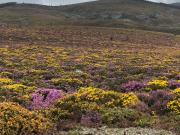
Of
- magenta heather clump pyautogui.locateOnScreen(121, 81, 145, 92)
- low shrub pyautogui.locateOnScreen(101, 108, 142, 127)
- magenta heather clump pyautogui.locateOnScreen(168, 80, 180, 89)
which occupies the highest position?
low shrub pyautogui.locateOnScreen(101, 108, 142, 127)

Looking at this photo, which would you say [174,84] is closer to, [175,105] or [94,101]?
[175,105]

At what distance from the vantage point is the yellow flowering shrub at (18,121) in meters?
17.2

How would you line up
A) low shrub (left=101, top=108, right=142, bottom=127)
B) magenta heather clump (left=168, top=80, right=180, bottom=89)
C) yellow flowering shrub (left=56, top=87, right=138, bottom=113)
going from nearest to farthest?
low shrub (left=101, top=108, right=142, bottom=127) → yellow flowering shrub (left=56, top=87, right=138, bottom=113) → magenta heather clump (left=168, top=80, right=180, bottom=89)

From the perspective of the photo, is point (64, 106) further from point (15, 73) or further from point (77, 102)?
point (15, 73)

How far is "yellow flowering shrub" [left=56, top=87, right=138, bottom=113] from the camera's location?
22.0 m

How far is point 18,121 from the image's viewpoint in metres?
17.8

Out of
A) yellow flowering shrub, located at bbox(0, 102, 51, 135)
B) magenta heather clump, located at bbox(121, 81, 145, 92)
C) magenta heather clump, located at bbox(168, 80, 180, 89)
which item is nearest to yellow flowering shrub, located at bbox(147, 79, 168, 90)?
magenta heather clump, located at bbox(168, 80, 180, 89)

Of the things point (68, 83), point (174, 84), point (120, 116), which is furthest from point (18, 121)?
point (174, 84)

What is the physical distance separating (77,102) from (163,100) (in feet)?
16.1

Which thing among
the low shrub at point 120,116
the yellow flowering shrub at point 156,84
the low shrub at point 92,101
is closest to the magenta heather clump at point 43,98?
the low shrub at point 92,101

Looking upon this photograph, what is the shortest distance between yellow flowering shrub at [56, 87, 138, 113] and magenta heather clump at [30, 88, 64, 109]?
35.7 inches

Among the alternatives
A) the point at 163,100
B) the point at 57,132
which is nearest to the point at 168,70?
the point at 163,100

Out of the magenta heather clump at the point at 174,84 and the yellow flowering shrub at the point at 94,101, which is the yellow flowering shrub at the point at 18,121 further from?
the magenta heather clump at the point at 174,84

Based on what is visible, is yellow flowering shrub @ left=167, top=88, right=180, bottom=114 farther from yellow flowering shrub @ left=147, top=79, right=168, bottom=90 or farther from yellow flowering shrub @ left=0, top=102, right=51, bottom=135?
yellow flowering shrub @ left=0, top=102, right=51, bottom=135
